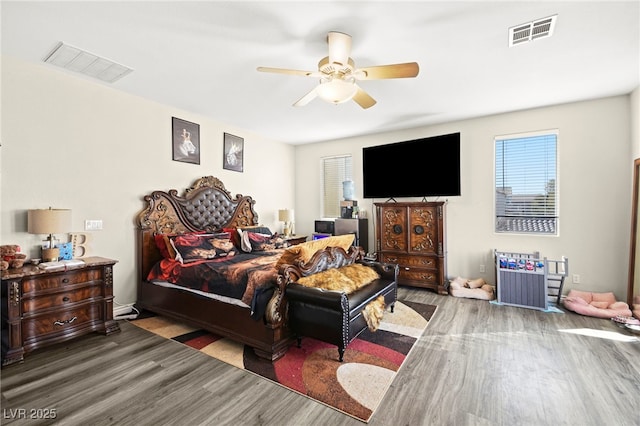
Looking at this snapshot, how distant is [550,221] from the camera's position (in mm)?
4156

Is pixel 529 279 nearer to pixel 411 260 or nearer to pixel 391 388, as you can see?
pixel 411 260

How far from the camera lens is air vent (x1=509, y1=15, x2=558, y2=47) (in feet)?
7.30

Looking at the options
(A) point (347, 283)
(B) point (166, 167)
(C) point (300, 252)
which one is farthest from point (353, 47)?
(B) point (166, 167)

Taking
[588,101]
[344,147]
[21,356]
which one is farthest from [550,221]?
[21,356]

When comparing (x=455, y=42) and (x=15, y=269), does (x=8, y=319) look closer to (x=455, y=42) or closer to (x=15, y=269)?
(x=15, y=269)

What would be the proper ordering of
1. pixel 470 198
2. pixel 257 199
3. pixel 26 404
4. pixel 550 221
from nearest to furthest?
pixel 26 404 → pixel 550 221 → pixel 470 198 → pixel 257 199

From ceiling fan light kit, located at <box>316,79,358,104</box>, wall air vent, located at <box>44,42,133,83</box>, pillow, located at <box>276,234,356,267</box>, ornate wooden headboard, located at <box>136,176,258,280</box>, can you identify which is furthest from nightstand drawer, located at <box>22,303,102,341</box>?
ceiling fan light kit, located at <box>316,79,358,104</box>

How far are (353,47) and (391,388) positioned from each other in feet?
9.35

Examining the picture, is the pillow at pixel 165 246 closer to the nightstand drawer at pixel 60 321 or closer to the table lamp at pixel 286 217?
the nightstand drawer at pixel 60 321

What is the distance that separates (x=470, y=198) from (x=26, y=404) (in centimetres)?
550

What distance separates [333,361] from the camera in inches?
98.0

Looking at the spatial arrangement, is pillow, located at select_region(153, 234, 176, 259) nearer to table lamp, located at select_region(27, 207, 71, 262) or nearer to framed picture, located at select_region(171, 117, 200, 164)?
table lamp, located at select_region(27, 207, 71, 262)

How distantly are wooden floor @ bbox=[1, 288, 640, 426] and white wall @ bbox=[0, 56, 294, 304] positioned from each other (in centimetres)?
126

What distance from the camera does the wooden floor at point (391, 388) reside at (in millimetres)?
1833
